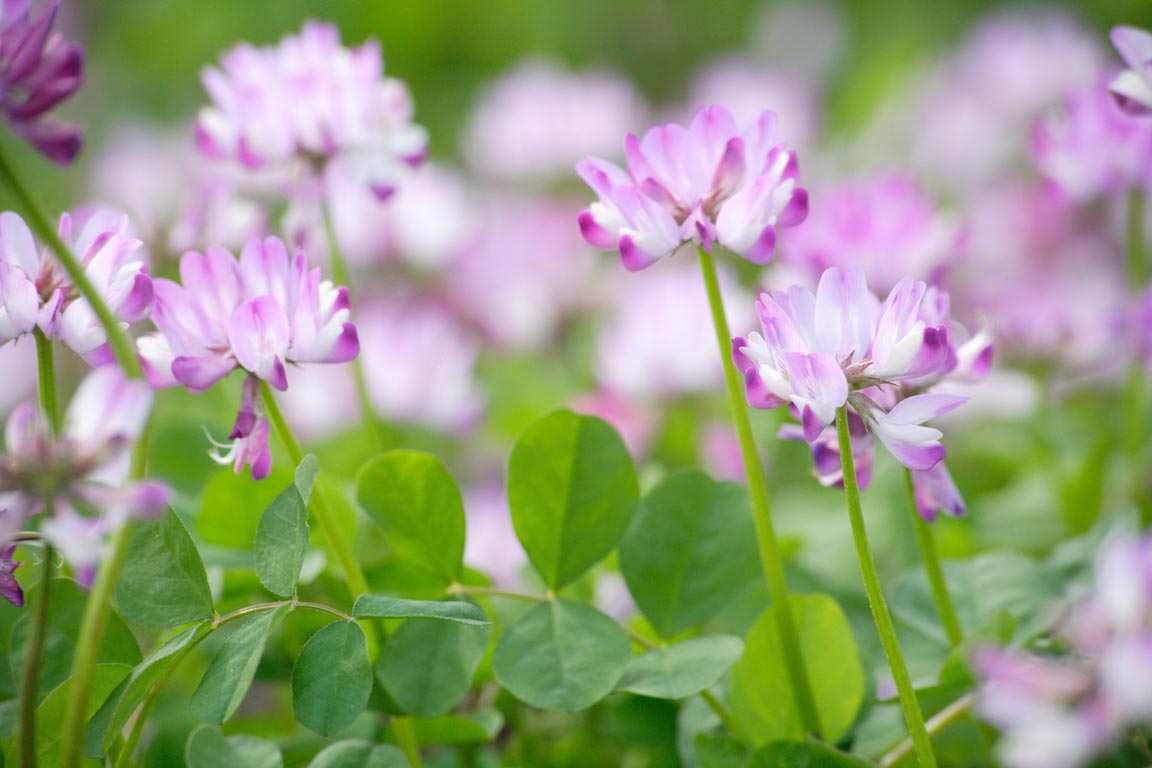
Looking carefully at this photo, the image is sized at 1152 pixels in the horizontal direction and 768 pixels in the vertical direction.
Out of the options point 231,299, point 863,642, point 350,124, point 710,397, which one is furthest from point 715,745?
point 710,397

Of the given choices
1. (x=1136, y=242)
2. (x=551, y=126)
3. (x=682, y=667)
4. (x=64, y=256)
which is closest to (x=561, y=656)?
(x=682, y=667)

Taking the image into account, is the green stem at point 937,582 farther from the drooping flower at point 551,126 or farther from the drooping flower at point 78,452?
the drooping flower at point 551,126

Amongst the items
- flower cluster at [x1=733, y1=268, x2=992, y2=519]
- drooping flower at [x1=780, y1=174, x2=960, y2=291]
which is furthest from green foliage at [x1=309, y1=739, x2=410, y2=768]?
drooping flower at [x1=780, y1=174, x2=960, y2=291]

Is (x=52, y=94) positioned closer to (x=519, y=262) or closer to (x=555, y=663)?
(x=555, y=663)

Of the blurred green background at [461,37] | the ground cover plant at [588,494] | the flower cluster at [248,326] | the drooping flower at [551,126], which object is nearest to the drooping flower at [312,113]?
the ground cover plant at [588,494]

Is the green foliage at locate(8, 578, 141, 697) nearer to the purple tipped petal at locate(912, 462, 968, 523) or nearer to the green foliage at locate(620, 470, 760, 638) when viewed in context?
the green foliage at locate(620, 470, 760, 638)
